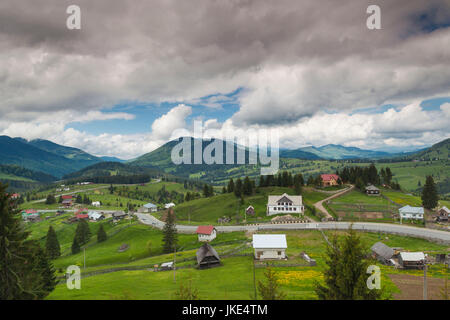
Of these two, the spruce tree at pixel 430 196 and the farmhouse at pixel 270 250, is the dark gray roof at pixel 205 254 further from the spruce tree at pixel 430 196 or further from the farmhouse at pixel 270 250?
the spruce tree at pixel 430 196

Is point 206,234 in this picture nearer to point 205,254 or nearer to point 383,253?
point 205,254

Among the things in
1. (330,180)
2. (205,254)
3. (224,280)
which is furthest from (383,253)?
(330,180)

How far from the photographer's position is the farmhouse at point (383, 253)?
58666mm

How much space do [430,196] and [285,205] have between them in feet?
192

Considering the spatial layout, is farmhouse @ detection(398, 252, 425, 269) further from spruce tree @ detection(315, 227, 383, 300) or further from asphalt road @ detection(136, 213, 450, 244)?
spruce tree @ detection(315, 227, 383, 300)

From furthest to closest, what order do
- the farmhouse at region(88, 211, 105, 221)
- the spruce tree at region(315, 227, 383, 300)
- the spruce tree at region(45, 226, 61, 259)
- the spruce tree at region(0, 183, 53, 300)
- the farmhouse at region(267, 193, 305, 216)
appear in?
the farmhouse at region(88, 211, 105, 221) → the farmhouse at region(267, 193, 305, 216) → the spruce tree at region(45, 226, 61, 259) → the spruce tree at region(0, 183, 53, 300) → the spruce tree at region(315, 227, 383, 300)

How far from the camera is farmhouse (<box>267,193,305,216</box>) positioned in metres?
106

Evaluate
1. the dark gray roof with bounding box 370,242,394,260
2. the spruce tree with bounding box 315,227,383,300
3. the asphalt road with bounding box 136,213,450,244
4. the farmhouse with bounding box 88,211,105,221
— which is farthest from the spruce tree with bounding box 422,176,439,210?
the farmhouse with bounding box 88,211,105,221

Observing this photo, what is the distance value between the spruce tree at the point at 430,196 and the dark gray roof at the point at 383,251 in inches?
2382

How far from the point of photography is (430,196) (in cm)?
10350

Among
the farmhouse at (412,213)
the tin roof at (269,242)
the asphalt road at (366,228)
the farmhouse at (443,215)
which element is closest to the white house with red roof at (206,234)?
the asphalt road at (366,228)

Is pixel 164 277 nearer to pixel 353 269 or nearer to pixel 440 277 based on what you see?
pixel 353 269

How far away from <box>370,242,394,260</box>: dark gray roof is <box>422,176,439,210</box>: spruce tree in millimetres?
60515

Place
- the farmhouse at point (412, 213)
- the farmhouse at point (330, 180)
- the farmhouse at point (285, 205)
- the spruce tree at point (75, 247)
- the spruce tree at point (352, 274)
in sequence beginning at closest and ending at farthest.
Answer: the spruce tree at point (352, 274)
the farmhouse at point (412, 213)
the farmhouse at point (285, 205)
the spruce tree at point (75, 247)
the farmhouse at point (330, 180)
